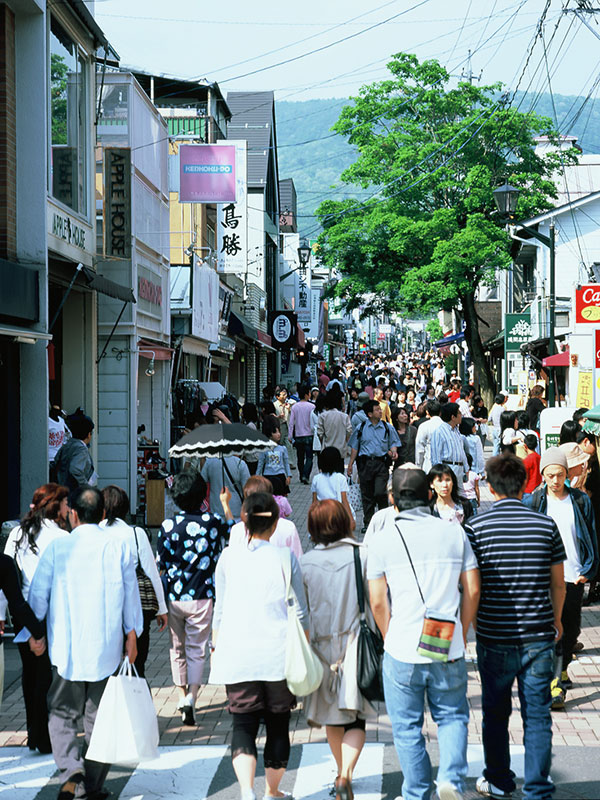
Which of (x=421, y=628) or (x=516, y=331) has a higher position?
(x=516, y=331)

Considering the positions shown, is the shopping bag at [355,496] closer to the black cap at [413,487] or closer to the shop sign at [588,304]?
the shop sign at [588,304]

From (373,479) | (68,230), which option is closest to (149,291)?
(68,230)

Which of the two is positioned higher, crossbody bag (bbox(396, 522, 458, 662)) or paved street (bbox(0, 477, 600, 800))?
crossbody bag (bbox(396, 522, 458, 662))

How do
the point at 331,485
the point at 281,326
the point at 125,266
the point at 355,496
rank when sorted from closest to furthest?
the point at 331,485
the point at 355,496
the point at 125,266
the point at 281,326

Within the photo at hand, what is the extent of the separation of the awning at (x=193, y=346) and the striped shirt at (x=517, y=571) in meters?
17.4

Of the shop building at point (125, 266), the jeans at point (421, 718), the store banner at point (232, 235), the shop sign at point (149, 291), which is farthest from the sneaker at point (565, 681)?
the store banner at point (232, 235)

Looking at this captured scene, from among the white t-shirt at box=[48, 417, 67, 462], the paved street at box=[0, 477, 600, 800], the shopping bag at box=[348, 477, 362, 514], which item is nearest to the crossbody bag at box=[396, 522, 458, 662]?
the paved street at box=[0, 477, 600, 800]

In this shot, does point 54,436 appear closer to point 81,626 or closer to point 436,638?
point 81,626

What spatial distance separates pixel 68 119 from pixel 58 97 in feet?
2.14

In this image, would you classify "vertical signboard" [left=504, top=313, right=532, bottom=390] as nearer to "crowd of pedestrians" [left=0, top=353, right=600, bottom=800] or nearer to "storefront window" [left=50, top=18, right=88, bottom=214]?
"storefront window" [left=50, top=18, right=88, bottom=214]

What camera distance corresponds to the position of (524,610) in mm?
5195

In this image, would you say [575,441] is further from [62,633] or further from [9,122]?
[9,122]

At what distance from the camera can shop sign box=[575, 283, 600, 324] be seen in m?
13.8

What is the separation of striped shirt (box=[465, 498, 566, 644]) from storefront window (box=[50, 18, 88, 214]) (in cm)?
997
